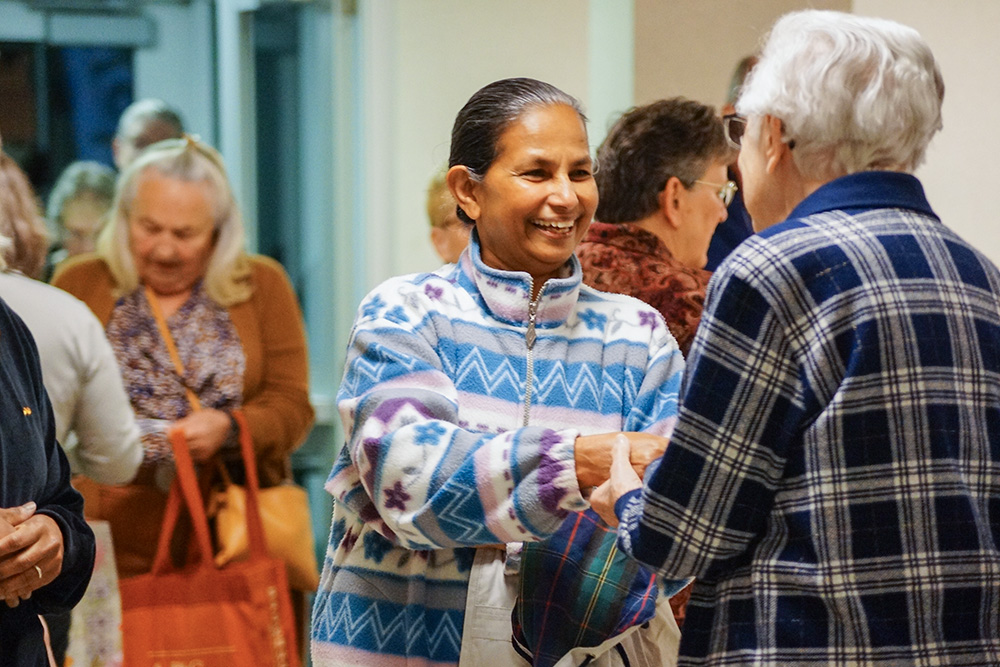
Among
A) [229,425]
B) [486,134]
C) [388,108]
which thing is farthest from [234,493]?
[486,134]

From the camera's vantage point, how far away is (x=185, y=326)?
3430 mm

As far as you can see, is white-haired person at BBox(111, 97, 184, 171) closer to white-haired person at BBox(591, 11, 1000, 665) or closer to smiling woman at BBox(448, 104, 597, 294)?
smiling woman at BBox(448, 104, 597, 294)

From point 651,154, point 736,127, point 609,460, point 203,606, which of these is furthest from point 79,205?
point 609,460

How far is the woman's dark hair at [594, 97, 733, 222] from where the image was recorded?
8.34 feet

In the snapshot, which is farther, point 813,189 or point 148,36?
point 148,36

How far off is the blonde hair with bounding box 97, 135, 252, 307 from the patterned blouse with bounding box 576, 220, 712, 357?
1497 mm

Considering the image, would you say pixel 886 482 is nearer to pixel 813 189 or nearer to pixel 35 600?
pixel 813 189

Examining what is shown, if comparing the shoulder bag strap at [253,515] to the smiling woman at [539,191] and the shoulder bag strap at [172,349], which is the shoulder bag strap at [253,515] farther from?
the smiling woman at [539,191]

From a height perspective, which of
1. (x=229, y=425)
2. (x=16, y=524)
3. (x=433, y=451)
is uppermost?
(x=433, y=451)

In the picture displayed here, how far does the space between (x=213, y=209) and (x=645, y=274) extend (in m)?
1.71

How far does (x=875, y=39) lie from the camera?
1375mm

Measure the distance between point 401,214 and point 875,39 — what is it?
288 cm

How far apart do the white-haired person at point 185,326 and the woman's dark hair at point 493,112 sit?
178 centimetres

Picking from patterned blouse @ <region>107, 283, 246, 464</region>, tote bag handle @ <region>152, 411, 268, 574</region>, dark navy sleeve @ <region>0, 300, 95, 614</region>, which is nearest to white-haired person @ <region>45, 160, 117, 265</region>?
patterned blouse @ <region>107, 283, 246, 464</region>
